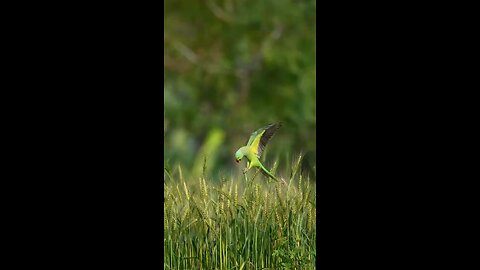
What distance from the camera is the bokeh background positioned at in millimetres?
8430

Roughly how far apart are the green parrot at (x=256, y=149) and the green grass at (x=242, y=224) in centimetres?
4

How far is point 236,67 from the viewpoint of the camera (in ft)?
29.5

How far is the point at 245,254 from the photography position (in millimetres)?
2855

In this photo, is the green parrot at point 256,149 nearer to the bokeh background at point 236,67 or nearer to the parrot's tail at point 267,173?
the parrot's tail at point 267,173

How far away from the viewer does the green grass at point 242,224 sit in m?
2.84

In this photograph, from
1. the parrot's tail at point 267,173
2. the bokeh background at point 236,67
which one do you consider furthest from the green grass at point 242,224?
the bokeh background at point 236,67

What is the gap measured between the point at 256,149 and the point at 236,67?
6.17 meters

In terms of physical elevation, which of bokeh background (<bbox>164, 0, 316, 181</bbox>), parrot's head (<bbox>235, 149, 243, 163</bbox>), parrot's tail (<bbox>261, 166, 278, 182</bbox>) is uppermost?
bokeh background (<bbox>164, 0, 316, 181</bbox>)

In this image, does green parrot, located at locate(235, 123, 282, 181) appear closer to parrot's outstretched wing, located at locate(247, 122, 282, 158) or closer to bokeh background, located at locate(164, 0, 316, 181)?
parrot's outstretched wing, located at locate(247, 122, 282, 158)

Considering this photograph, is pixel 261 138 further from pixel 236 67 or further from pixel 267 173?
pixel 236 67

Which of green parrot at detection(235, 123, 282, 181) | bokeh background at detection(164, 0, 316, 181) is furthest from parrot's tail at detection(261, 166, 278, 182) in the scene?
bokeh background at detection(164, 0, 316, 181)

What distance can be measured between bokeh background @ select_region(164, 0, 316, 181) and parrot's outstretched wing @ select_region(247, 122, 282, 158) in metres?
5.19

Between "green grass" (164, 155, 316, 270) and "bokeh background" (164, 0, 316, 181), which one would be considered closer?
"green grass" (164, 155, 316, 270)
